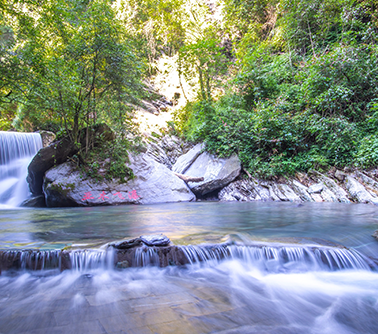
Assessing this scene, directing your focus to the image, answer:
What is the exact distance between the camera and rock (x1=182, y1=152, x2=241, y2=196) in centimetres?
978

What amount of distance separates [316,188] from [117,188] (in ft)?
25.7

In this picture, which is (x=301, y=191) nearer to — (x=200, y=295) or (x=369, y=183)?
(x=369, y=183)

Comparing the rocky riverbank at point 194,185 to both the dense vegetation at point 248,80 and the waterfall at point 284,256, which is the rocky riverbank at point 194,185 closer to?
the dense vegetation at point 248,80

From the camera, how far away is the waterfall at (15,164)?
9.06 metres

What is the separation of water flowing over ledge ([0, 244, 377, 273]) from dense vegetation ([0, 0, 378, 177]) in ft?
21.1

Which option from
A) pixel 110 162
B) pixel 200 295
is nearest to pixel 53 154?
pixel 110 162

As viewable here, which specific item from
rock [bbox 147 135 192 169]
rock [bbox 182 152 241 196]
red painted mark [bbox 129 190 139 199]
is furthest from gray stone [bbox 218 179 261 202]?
rock [bbox 147 135 192 169]

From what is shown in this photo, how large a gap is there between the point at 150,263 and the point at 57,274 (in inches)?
41.9

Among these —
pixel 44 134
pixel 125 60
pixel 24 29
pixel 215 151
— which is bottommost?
pixel 215 151

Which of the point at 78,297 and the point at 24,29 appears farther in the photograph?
the point at 24,29

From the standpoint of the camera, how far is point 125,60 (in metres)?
8.36

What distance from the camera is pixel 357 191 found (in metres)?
7.48

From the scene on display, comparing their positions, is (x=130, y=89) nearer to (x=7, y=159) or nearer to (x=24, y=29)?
(x=24, y=29)

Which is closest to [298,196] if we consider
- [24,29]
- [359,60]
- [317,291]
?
[359,60]
